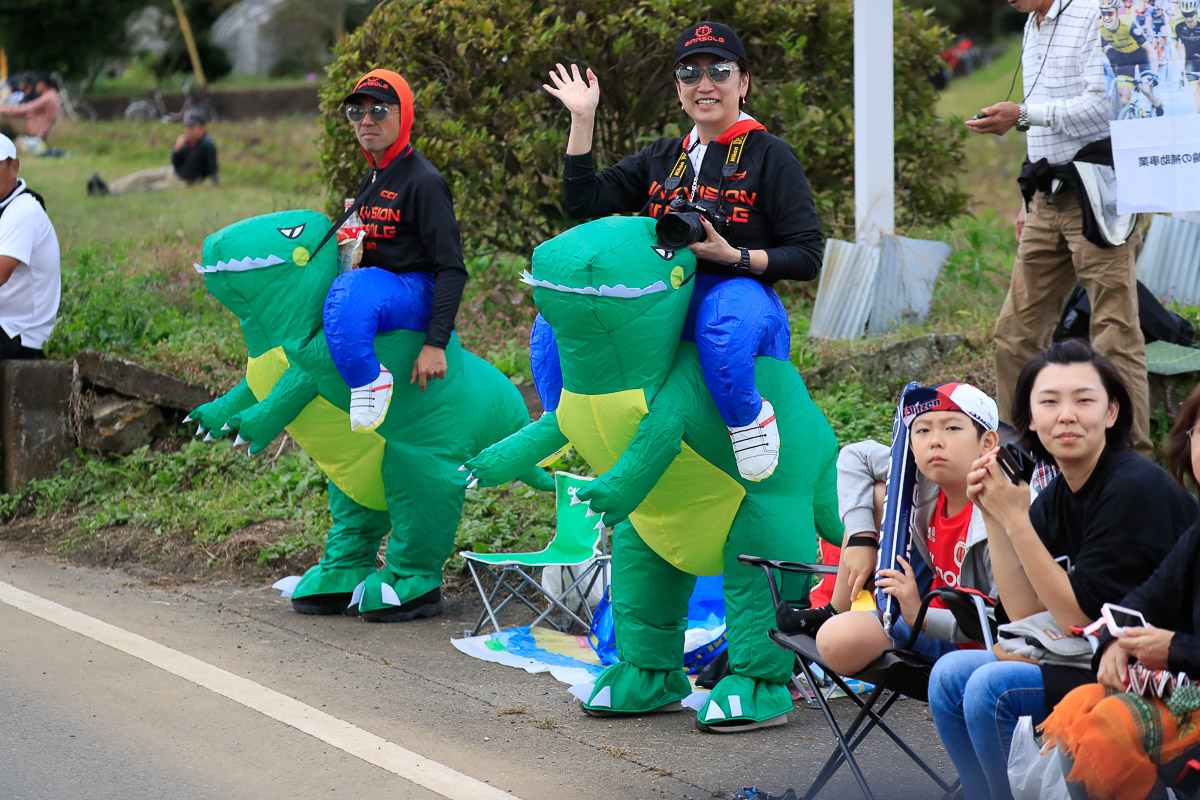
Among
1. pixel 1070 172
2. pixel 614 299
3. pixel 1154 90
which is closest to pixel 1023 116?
pixel 1070 172

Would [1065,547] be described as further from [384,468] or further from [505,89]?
[505,89]

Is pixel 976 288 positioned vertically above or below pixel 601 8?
below

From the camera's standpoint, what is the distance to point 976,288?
8047 mm

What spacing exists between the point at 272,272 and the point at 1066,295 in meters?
3.46

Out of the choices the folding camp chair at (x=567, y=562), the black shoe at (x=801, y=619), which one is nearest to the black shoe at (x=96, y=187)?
the folding camp chair at (x=567, y=562)

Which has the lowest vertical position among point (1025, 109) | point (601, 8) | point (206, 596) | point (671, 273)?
point (206, 596)

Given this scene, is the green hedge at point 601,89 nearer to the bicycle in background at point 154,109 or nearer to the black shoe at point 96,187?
the black shoe at point 96,187

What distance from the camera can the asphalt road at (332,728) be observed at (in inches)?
150

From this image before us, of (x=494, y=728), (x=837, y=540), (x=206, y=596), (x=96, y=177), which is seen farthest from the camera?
(x=96, y=177)

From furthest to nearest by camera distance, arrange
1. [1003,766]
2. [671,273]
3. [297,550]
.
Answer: [297,550], [671,273], [1003,766]

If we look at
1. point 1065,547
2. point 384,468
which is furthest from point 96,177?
point 1065,547

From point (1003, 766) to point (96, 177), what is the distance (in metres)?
15.2

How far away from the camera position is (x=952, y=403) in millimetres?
3467

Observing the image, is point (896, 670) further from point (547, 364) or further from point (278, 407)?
point (278, 407)
